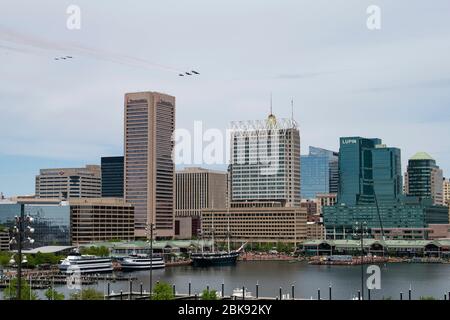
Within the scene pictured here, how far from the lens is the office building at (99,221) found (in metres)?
54.2

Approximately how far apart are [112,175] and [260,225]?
21.8 metres

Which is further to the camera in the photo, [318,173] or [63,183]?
[318,173]

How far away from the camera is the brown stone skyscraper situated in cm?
6512

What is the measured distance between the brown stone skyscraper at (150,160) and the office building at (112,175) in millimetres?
11916

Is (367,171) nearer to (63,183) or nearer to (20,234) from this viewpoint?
(63,183)

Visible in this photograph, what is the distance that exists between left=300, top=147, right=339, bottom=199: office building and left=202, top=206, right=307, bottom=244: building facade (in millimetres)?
40216

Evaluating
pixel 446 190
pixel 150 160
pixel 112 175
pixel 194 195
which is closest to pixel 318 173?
pixel 446 190

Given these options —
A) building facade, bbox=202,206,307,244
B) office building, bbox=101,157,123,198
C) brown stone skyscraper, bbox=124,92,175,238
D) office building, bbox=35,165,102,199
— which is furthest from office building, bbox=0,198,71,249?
office building, bbox=101,157,123,198

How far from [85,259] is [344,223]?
119 ft

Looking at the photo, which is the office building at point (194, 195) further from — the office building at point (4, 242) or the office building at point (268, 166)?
the office building at point (4, 242)

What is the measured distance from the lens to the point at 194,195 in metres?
77.7

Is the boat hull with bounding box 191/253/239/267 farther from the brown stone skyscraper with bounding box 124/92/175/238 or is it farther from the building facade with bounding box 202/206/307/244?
the brown stone skyscraper with bounding box 124/92/175/238
